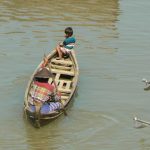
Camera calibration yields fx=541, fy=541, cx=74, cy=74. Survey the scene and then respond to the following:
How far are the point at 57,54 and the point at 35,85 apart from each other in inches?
112

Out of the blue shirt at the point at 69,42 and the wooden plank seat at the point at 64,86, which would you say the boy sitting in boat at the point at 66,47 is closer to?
the blue shirt at the point at 69,42

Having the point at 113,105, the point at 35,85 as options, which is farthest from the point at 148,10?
the point at 35,85

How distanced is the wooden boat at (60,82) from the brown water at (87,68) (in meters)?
0.31

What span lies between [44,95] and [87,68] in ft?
13.0

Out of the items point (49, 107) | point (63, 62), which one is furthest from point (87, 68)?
point (49, 107)

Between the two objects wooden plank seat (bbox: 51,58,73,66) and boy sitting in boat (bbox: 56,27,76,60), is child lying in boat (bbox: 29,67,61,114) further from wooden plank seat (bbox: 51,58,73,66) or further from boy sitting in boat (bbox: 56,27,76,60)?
boy sitting in boat (bbox: 56,27,76,60)

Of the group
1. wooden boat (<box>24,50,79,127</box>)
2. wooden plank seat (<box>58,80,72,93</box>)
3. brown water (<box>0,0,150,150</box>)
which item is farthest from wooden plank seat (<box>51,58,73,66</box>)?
wooden plank seat (<box>58,80,72,93</box>)

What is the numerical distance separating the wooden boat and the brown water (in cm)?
31

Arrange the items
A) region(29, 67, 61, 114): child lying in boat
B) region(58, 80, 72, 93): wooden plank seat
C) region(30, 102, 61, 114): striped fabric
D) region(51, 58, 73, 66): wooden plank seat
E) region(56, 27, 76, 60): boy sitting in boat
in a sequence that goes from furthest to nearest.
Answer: region(56, 27, 76, 60): boy sitting in boat
region(51, 58, 73, 66): wooden plank seat
region(58, 80, 72, 93): wooden plank seat
region(29, 67, 61, 114): child lying in boat
region(30, 102, 61, 114): striped fabric

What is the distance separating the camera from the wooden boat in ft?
36.0

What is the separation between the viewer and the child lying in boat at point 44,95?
11094 mm

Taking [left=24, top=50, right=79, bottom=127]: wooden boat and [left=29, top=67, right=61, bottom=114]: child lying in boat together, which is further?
[left=29, top=67, right=61, bottom=114]: child lying in boat

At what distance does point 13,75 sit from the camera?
14211 mm

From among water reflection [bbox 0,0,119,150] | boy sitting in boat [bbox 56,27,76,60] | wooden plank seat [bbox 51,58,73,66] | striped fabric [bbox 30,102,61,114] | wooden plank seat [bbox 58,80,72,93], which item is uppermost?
boy sitting in boat [bbox 56,27,76,60]
